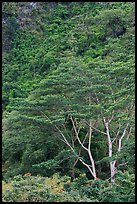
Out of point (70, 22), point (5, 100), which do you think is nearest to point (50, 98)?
point (5, 100)

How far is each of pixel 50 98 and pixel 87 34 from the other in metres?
11.3

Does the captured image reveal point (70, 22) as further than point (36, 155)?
Yes

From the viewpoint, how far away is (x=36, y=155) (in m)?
11.2

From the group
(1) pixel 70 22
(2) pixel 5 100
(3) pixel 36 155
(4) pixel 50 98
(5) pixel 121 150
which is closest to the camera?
(5) pixel 121 150

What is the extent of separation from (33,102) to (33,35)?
13.5 metres

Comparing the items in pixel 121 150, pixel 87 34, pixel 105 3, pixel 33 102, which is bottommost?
pixel 121 150

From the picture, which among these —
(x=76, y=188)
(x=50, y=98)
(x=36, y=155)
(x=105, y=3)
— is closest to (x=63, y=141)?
(x=36, y=155)

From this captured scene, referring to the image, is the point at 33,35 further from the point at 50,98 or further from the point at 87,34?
the point at 50,98

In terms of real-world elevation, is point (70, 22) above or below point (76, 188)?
above

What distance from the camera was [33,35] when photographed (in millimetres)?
A: 23078

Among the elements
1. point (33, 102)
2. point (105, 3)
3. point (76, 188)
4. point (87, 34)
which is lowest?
point (76, 188)

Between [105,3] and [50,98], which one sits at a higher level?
[105,3]

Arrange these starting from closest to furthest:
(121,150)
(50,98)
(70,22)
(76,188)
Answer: (76,188), (121,150), (50,98), (70,22)

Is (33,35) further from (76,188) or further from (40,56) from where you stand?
(76,188)
